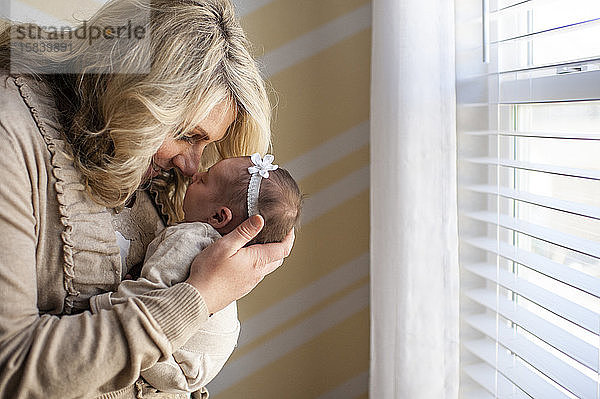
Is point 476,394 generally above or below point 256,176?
A: below

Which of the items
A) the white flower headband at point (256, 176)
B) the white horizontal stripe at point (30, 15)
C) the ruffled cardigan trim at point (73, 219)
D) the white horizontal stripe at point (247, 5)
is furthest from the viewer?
the white horizontal stripe at point (247, 5)

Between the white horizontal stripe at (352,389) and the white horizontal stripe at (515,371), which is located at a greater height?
the white horizontal stripe at (515,371)

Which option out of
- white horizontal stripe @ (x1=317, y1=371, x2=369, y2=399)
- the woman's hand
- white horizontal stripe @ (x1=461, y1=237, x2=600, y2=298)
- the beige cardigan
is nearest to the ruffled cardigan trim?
the beige cardigan

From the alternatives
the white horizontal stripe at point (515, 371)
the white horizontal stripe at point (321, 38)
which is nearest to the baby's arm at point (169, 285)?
the white horizontal stripe at point (515, 371)

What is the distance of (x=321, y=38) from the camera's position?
205 cm

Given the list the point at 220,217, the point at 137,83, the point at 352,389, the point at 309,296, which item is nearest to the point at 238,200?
the point at 220,217

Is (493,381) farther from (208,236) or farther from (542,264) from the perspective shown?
(208,236)

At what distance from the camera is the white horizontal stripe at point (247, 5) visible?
1980 mm

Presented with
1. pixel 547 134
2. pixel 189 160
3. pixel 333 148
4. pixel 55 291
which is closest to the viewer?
pixel 55 291

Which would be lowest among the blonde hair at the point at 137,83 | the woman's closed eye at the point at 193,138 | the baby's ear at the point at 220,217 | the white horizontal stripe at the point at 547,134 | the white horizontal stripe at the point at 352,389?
the white horizontal stripe at the point at 352,389

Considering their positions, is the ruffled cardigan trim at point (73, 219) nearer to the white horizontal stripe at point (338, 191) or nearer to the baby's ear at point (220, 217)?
the baby's ear at point (220, 217)

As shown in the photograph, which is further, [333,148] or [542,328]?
[333,148]

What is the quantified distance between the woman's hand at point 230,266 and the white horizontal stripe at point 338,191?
0.80 m

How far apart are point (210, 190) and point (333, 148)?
78 centimetres
